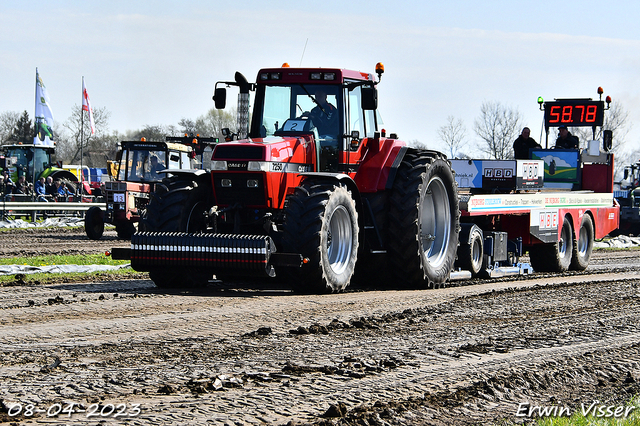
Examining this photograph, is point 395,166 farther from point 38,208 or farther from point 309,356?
point 38,208

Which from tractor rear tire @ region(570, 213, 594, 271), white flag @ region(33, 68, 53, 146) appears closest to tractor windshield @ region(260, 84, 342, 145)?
tractor rear tire @ region(570, 213, 594, 271)

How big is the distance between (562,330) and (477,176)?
7.81 metres

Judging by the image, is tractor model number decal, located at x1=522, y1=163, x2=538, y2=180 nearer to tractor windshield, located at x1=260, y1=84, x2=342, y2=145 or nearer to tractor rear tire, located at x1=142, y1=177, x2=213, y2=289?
tractor windshield, located at x1=260, y1=84, x2=342, y2=145

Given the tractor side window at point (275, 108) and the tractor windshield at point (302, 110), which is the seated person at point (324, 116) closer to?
the tractor windshield at point (302, 110)

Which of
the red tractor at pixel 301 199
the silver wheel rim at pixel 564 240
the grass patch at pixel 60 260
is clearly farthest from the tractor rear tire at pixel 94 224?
the silver wheel rim at pixel 564 240

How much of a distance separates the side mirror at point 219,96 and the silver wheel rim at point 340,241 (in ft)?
7.06

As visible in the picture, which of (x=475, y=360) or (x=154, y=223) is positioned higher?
(x=154, y=223)

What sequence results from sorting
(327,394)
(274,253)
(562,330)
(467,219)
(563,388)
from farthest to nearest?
(467,219) < (274,253) < (562,330) < (563,388) < (327,394)

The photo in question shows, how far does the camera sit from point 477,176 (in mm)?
14648

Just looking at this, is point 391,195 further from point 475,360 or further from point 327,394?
point 327,394

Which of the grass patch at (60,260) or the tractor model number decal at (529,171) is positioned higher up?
the tractor model number decal at (529,171)

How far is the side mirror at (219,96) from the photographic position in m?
10.2

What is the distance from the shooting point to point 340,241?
963 cm

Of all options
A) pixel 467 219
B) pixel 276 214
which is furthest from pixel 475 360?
pixel 467 219
